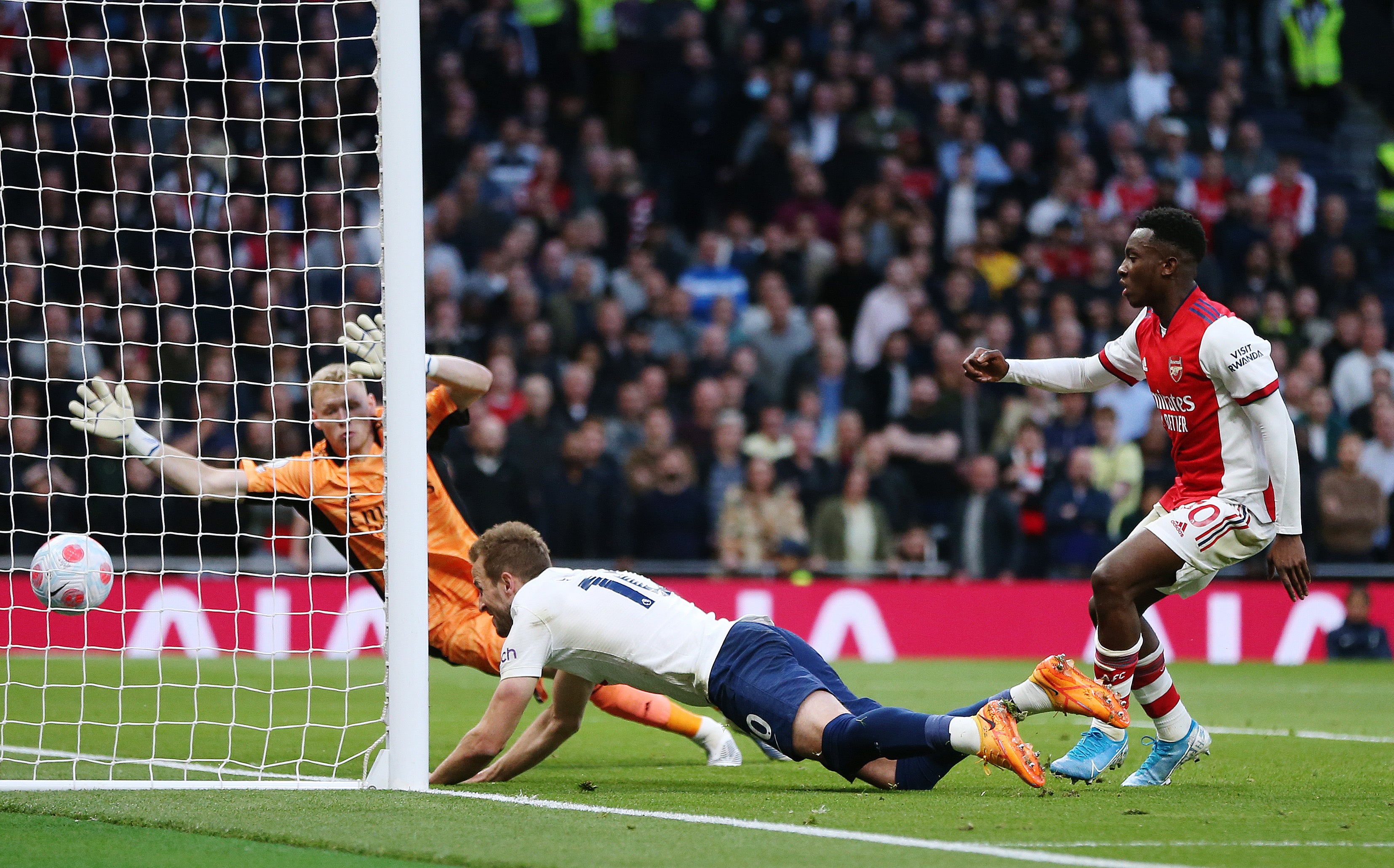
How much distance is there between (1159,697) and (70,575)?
166 inches

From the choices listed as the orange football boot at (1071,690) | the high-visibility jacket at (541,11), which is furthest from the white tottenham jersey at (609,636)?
the high-visibility jacket at (541,11)

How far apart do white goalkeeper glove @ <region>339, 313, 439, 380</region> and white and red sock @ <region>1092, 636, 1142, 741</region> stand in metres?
2.75

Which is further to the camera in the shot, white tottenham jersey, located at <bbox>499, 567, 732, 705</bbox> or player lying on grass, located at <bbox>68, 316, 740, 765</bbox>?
player lying on grass, located at <bbox>68, 316, 740, 765</bbox>

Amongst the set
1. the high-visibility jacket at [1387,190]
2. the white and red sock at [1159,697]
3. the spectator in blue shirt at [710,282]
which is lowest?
the white and red sock at [1159,697]

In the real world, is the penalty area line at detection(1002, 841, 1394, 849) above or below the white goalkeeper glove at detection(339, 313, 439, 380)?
below

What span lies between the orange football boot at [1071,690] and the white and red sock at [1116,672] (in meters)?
0.28

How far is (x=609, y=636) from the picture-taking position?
6.00 m

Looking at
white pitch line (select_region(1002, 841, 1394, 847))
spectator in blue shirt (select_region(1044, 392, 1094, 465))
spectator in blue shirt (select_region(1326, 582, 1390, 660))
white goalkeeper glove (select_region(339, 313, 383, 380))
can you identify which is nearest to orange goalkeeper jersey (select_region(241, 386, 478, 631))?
white goalkeeper glove (select_region(339, 313, 383, 380))

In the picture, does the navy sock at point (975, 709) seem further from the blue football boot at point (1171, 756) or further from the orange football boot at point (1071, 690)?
the blue football boot at point (1171, 756)

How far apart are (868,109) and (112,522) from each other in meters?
8.94

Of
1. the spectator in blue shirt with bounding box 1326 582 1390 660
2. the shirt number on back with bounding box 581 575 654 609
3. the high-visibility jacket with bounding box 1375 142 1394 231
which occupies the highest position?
the high-visibility jacket with bounding box 1375 142 1394 231

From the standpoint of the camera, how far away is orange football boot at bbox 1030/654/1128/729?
18.8 feet

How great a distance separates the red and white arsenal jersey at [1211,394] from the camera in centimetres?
598

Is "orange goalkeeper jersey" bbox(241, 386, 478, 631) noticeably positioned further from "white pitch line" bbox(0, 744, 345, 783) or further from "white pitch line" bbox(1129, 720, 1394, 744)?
"white pitch line" bbox(1129, 720, 1394, 744)
